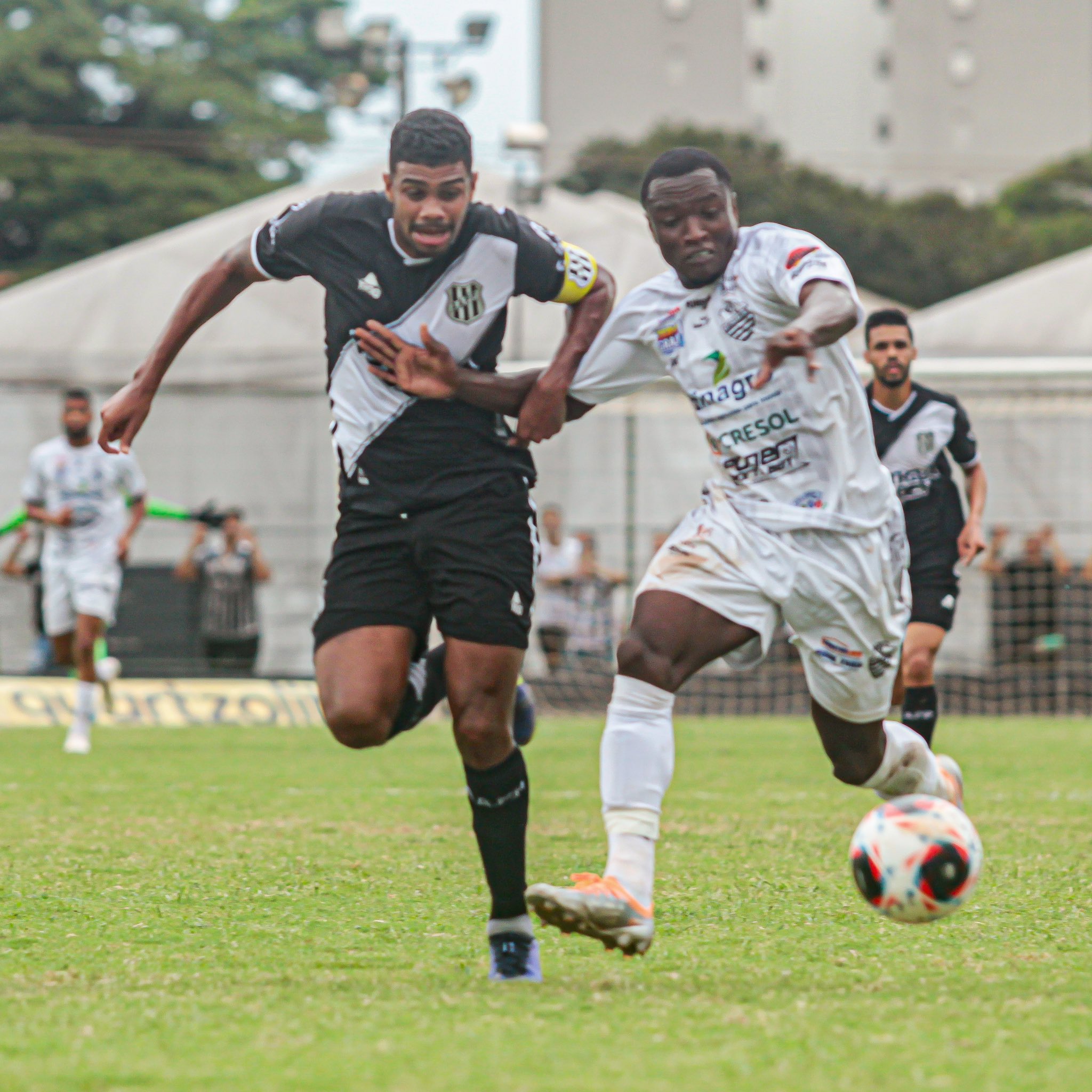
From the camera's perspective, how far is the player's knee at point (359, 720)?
185 inches

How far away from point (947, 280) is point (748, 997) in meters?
53.0

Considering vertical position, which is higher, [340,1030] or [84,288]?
[84,288]

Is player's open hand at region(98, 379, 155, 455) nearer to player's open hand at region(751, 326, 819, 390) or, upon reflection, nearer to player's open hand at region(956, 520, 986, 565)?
player's open hand at region(751, 326, 819, 390)

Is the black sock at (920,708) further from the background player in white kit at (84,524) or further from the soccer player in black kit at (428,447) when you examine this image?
the background player in white kit at (84,524)

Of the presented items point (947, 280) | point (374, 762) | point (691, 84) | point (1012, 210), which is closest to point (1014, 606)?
point (374, 762)

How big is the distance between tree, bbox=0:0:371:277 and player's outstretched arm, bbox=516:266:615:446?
3917 centimetres

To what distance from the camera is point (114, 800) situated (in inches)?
362

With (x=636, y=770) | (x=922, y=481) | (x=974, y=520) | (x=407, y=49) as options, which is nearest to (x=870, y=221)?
(x=407, y=49)

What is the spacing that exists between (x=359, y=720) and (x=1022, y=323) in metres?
17.1

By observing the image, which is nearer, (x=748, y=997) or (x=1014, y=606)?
(x=748, y=997)

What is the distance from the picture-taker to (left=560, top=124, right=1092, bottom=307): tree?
2160 inches

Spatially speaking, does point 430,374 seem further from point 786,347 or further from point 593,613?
point 593,613

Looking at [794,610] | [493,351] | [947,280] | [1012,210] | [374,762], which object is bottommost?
[374,762]

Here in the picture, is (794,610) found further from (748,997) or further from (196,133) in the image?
(196,133)
